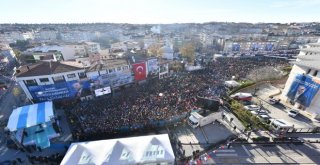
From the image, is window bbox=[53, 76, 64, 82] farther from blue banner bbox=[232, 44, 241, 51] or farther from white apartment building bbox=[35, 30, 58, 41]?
white apartment building bbox=[35, 30, 58, 41]

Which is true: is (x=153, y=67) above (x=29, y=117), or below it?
above

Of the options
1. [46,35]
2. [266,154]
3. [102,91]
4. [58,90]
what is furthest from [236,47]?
[46,35]

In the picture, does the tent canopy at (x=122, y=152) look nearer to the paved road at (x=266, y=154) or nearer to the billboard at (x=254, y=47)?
the paved road at (x=266, y=154)

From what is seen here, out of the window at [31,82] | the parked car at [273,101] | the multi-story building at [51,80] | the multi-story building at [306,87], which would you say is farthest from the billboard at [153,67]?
the multi-story building at [306,87]

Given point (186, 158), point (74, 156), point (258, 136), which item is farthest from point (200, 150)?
point (74, 156)

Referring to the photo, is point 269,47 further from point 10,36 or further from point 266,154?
point 10,36

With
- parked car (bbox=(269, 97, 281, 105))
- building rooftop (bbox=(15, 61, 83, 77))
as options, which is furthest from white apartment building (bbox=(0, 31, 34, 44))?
parked car (bbox=(269, 97, 281, 105))

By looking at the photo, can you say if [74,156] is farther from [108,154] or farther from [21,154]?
[21,154]
